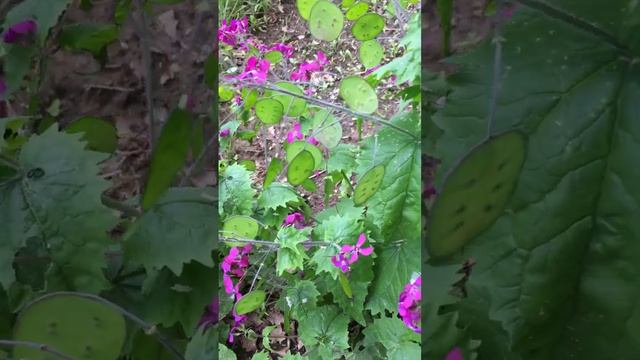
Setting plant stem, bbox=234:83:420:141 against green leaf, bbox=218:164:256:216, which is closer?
plant stem, bbox=234:83:420:141

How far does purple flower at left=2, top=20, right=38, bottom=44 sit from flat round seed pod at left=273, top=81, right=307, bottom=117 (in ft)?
2.46

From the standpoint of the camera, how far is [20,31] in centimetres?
45

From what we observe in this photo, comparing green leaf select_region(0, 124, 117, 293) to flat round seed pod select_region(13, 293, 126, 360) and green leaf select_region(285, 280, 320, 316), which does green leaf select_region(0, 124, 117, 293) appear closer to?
flat round seed pod select_region(13, 293, 126, 360)

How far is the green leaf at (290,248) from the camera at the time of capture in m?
1.18

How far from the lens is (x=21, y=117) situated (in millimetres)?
463

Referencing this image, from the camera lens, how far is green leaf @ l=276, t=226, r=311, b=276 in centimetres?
118

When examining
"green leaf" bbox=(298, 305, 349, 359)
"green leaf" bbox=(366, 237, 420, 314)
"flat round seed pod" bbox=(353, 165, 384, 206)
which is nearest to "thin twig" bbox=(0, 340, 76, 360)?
"flat round seed pod" bbox=(353, 165, 384, 206)

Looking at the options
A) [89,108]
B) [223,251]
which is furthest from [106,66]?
[223,251]

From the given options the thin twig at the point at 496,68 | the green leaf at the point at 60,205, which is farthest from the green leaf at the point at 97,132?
the thin twig at the point at 496,68

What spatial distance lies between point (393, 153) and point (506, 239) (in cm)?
58

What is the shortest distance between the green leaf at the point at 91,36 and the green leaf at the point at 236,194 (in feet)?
2.65

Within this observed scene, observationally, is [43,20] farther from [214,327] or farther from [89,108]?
[214,327]

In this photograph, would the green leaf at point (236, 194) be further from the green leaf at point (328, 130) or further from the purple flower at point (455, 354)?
the purple flower at point (455, 354)

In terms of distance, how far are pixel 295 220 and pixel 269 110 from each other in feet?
0.94
